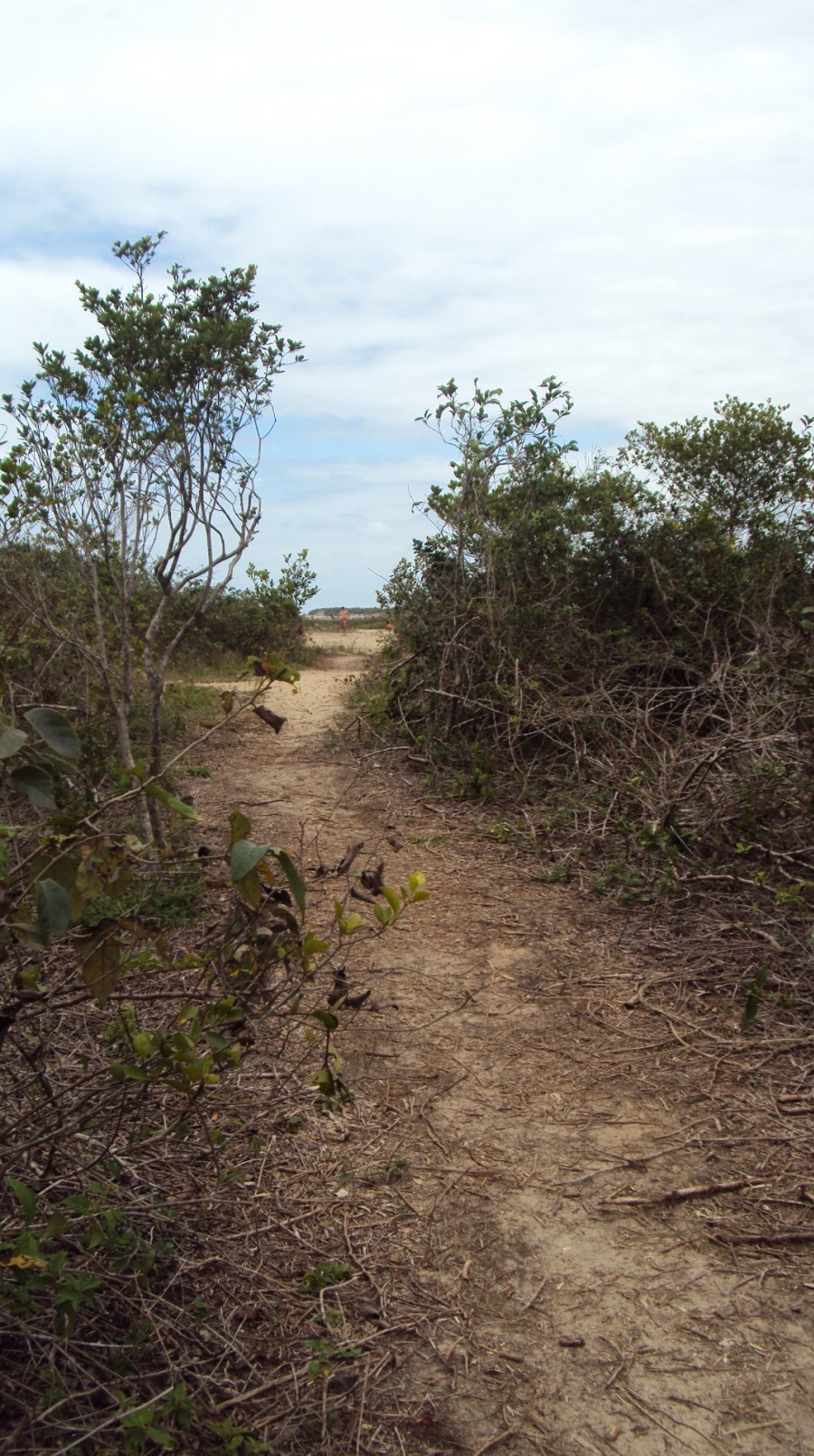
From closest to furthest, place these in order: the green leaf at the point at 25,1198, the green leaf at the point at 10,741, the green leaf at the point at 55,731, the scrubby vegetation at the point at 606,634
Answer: the green leaf at the point at 10,741 < the green leaf at the point at 55,731 < the green leaf at the point at 25,1198 < the scrubby vegetation at the point at 606,634

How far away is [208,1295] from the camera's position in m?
2.12

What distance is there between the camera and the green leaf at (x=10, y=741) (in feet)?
4.78

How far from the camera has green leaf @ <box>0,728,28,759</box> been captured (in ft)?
4.78

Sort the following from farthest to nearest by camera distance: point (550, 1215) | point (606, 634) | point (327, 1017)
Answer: point (606, 634) → point (550, 1215) → point (327, 1017)

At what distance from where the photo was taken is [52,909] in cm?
153

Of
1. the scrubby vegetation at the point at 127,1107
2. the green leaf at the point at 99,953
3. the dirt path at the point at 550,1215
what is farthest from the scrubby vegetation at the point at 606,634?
the green leaf at the point at 99,953

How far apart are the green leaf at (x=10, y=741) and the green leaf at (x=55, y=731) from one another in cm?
5

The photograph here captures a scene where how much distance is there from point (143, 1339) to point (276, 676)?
135 cm

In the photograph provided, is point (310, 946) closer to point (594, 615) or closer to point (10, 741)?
point (10, 741)

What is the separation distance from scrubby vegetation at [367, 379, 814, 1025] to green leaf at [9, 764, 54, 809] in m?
3.71

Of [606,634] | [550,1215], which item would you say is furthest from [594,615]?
[550,1215]

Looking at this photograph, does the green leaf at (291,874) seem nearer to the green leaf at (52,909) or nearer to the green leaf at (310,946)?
the green leaf at (310,946)

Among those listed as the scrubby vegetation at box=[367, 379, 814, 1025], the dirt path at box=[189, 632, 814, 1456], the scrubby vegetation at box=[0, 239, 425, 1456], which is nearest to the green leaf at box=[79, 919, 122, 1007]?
the scrubby vegetation at box=[0, 239, 425, 1456]

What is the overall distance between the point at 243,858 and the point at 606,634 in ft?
19.1
